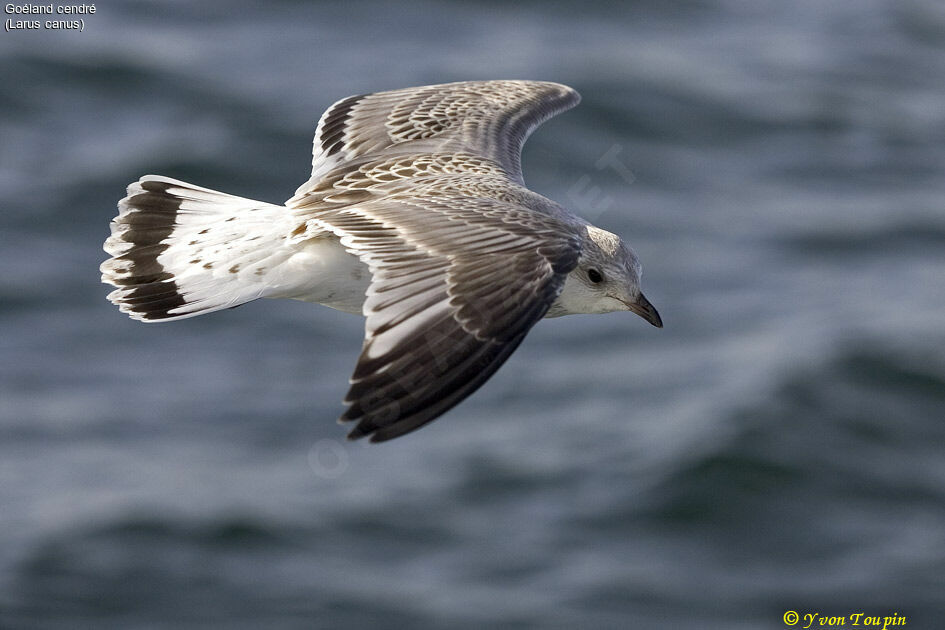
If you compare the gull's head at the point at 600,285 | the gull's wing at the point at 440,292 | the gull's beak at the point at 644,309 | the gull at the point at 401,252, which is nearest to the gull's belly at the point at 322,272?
the gull at the point at 401,252

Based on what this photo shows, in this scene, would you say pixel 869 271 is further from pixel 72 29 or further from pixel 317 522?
pixel 72 29

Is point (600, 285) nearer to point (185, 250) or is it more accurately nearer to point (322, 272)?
point (322, 272)

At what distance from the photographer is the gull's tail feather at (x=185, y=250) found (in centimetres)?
607

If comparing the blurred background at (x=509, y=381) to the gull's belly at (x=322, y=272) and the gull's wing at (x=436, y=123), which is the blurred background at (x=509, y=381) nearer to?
the gull's wing at (x=436, y=123)

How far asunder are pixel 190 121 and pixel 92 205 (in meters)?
2.14

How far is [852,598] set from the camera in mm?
15859

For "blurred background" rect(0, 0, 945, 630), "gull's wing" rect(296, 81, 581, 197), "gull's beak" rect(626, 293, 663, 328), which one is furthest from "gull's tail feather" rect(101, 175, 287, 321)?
"blurred background" rect(0, 0, 945, 630)

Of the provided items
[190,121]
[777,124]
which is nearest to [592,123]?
[777,124]

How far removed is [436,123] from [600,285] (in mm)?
1916

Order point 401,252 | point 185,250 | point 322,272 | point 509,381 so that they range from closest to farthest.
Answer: point 401,252
point 322,272
point 185,250
point 509,381

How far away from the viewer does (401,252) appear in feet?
17.8

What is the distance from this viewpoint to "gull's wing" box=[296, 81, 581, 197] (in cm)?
745
